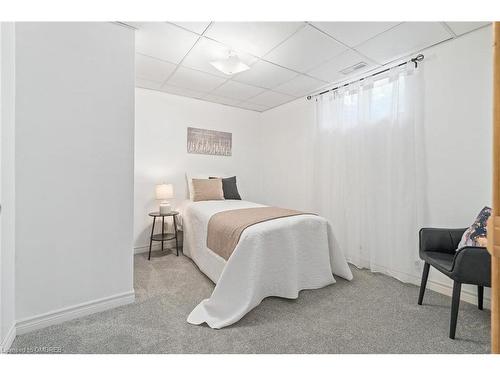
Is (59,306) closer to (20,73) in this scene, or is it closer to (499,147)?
(20,73)

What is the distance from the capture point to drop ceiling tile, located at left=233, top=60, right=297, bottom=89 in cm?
263

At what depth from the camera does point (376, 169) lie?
8.71 feet

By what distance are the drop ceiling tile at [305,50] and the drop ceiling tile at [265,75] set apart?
12cm

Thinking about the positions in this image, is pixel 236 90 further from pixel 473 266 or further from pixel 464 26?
pixel 473 266

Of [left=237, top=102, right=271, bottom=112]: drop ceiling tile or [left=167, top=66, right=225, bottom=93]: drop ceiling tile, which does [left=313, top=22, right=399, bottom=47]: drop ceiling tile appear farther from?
[left=237, top=102, right=271, bottom=112]: drop ceiling tile

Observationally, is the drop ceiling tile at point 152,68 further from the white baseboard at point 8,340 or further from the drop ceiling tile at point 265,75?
the white baseboard at point 8,340

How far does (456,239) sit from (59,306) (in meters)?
3.07

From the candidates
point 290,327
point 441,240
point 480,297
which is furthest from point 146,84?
point 480,297

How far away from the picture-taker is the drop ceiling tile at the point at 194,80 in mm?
2818

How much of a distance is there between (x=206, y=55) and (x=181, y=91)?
1154mm

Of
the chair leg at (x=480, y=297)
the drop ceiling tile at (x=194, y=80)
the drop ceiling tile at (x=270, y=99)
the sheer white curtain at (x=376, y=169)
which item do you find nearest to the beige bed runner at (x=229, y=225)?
the sheer white curtain at (x=376, y=169)

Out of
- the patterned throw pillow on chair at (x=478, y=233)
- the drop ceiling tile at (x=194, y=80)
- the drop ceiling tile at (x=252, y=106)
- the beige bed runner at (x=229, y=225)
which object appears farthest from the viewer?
the drop ceiling tile at (x=252, y=106)

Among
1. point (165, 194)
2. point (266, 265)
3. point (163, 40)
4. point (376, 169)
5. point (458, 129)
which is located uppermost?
point (163, 40)

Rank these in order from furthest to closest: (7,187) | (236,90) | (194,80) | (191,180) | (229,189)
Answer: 1. (229,189)
2. (191,180)
3. (236,90)
4. (194,80)
5. (7,187)
